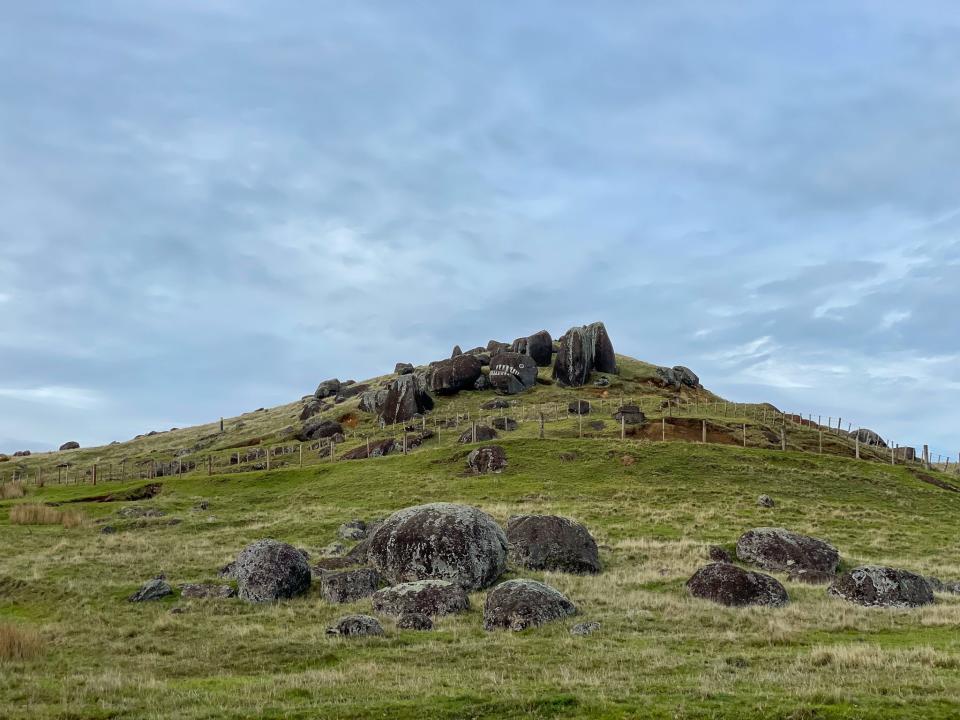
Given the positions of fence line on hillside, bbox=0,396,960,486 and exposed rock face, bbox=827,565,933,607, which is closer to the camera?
exposed rock face, bbox=827,565,933,607

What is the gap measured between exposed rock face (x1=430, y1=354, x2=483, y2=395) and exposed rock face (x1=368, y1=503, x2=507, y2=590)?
80.7 m

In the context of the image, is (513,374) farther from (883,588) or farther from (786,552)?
(883,588)

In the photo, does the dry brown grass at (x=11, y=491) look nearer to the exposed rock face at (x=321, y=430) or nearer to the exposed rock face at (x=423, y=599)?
the exposed rock face at (x=321, y=430)

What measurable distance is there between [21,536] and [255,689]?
35.9 meters

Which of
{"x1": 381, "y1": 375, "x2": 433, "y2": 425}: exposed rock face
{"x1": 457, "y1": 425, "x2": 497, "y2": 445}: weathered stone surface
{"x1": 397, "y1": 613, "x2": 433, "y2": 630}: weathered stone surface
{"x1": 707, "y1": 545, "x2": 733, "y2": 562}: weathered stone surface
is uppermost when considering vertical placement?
{"x1": 381, "y1": 375, "x2": 433, "y2": 425}: exposed rock face

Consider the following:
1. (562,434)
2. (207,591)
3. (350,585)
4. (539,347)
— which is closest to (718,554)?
A: (350,585)

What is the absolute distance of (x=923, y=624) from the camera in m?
20.4

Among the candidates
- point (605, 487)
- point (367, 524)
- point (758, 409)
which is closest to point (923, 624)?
point (367, 524)

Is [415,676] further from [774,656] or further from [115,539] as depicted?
[115,539]

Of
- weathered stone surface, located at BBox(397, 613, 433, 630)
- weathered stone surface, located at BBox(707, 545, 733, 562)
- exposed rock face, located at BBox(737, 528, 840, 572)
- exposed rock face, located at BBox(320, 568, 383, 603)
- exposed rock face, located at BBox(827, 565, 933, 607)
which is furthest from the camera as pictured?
weathered stone surface, located at BBox(707, 545, 733, 562)

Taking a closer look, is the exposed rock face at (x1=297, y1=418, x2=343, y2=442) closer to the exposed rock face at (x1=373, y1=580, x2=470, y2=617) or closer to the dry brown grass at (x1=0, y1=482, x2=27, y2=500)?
the dry brown grass at (x1=0, y1=482, x2=27, y2=500)

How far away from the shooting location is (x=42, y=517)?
48.0 metres

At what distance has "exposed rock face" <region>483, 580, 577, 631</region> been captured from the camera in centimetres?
1986

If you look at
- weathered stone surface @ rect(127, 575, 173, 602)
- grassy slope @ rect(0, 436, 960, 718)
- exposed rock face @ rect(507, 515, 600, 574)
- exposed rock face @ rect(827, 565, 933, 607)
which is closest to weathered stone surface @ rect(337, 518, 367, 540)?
grassy slope @ rect(0, 436, 960, 718)
